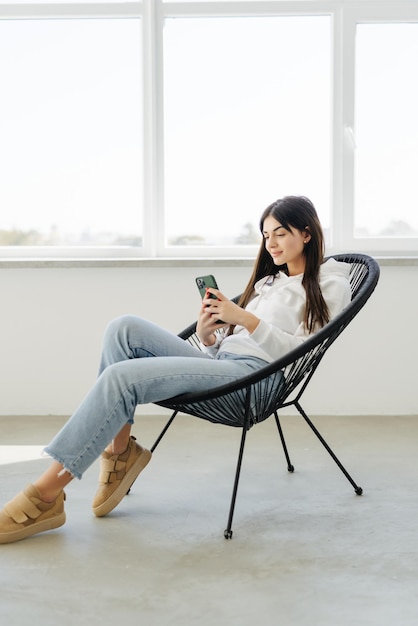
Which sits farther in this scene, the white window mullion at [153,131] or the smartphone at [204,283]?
the white window mullion at [153,131]

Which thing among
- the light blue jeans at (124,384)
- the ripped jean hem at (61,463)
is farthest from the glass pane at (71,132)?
the ripped jean hem at (61,463)

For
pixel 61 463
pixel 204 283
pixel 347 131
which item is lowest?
pixel 61 463

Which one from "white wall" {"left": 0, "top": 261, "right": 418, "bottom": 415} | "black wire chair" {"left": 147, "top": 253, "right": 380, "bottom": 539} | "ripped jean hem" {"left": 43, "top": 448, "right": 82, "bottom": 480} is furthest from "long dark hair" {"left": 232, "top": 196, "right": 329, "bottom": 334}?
"white wall" {"left": 0, "top": 261, "right": 418, "bottom": 415}

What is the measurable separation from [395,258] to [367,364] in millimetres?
502

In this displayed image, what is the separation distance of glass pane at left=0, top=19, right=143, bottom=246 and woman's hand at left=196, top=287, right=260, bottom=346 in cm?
150

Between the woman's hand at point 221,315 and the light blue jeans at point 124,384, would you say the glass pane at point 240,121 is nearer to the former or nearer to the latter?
A: the woman's hand at point 221,315

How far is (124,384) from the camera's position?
2160 mm

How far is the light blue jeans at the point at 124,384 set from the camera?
212 centimetres

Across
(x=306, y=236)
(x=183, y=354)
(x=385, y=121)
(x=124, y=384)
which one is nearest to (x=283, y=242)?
(x=306, y=236)

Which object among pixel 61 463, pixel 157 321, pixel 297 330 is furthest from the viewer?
pixel 157 321

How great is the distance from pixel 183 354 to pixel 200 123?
170 centimetres

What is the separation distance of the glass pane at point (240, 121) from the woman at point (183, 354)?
51.1 inches

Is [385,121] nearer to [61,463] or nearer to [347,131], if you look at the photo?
[347,131]

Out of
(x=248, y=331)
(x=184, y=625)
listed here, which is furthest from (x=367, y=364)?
(x=184, y=625)
